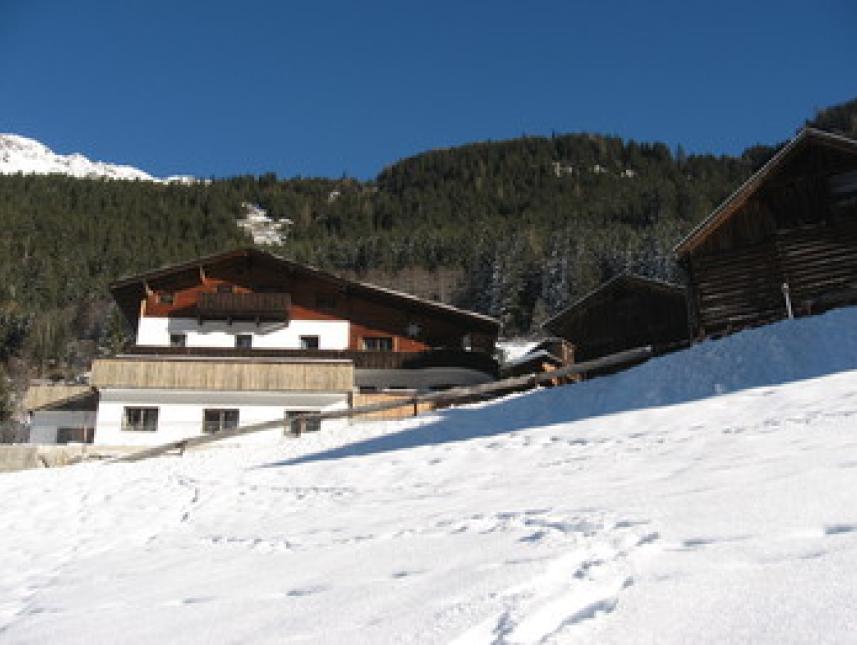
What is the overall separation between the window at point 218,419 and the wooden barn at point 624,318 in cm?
1533

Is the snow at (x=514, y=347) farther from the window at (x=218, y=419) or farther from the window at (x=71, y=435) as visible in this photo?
the window at (x=218, y=419)

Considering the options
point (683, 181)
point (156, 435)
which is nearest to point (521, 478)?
point (156, 435)

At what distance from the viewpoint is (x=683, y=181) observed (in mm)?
151625

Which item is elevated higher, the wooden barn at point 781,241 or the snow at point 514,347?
the snow at point 514,347

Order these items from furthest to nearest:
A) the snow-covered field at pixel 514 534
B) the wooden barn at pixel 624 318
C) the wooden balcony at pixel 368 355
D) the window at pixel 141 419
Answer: the wooden balcony at pixel 368 355
the wooden barn at pixel 624 318
the window at pixel 141 419
the snow-covered field at pixel 514 534

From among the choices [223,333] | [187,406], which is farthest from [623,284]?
[187,406]

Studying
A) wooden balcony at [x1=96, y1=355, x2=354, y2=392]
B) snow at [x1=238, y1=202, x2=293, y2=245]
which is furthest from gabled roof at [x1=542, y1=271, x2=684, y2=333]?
snow at [x1=238, y1=202, x2=293, y2=245]

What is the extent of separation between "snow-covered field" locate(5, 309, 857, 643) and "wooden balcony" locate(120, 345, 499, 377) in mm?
19589

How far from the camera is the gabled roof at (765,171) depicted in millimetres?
22577

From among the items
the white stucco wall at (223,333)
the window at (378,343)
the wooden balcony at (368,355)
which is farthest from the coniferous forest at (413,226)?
the window at (378,343)

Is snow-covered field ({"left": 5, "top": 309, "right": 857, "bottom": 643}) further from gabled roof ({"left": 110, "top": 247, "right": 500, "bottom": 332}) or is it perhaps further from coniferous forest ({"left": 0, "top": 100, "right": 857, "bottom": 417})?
coniferous forest ({"left": 0, "top": 100, "right": 857, "bottom": 417})

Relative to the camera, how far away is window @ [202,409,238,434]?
32.6 m

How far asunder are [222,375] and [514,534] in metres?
27.6

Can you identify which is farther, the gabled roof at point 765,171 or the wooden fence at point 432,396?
the gabled roof at point 765,171
